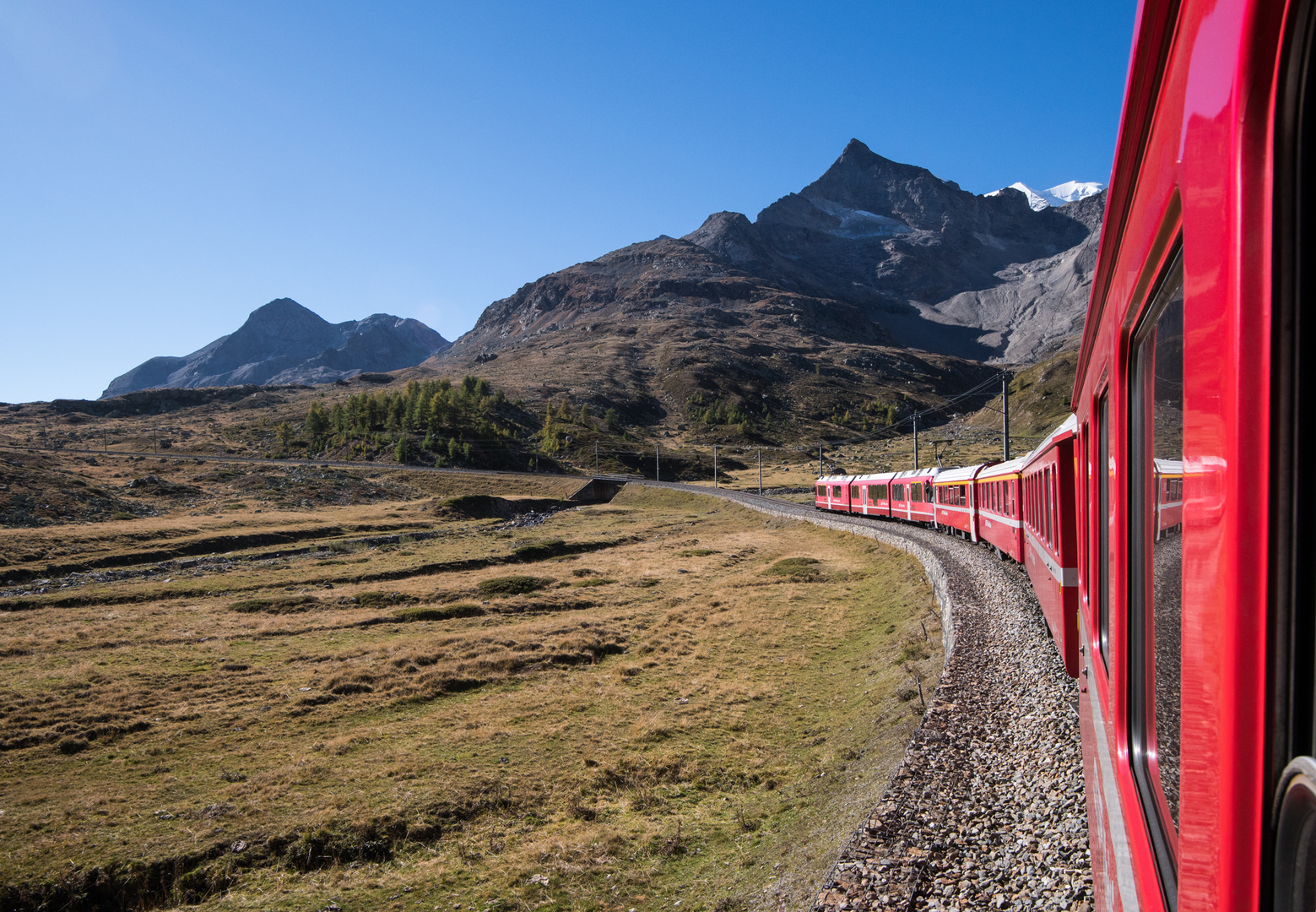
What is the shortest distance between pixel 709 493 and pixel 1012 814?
67.8 m

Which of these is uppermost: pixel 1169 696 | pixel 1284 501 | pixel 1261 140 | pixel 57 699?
pixel 1261 140

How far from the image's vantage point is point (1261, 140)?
40.9 inches

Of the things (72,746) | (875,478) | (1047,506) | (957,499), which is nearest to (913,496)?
(875,478)

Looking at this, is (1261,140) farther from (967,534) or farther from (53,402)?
(53,402)

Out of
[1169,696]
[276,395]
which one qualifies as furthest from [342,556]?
[276,395]

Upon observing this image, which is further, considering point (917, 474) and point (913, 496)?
point (913, 496)

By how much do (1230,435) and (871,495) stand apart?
47806mm

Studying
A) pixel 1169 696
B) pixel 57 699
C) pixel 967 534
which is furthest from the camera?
pixel 967 534

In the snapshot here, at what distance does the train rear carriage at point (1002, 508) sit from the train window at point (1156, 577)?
51.0 feet

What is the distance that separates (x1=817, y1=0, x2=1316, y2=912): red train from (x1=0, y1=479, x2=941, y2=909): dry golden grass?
22.3 ft

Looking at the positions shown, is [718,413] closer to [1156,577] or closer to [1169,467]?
[1156,577]

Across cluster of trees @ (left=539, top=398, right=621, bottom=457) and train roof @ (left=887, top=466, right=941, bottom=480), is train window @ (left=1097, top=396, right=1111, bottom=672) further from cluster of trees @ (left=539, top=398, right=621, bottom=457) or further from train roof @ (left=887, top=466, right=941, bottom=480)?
cluster of trees @ (left=539, top=398, right=621, bottom=457)

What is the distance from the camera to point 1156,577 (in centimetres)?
230

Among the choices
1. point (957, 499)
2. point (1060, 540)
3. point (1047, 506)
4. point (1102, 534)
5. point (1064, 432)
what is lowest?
point (957, 499)
